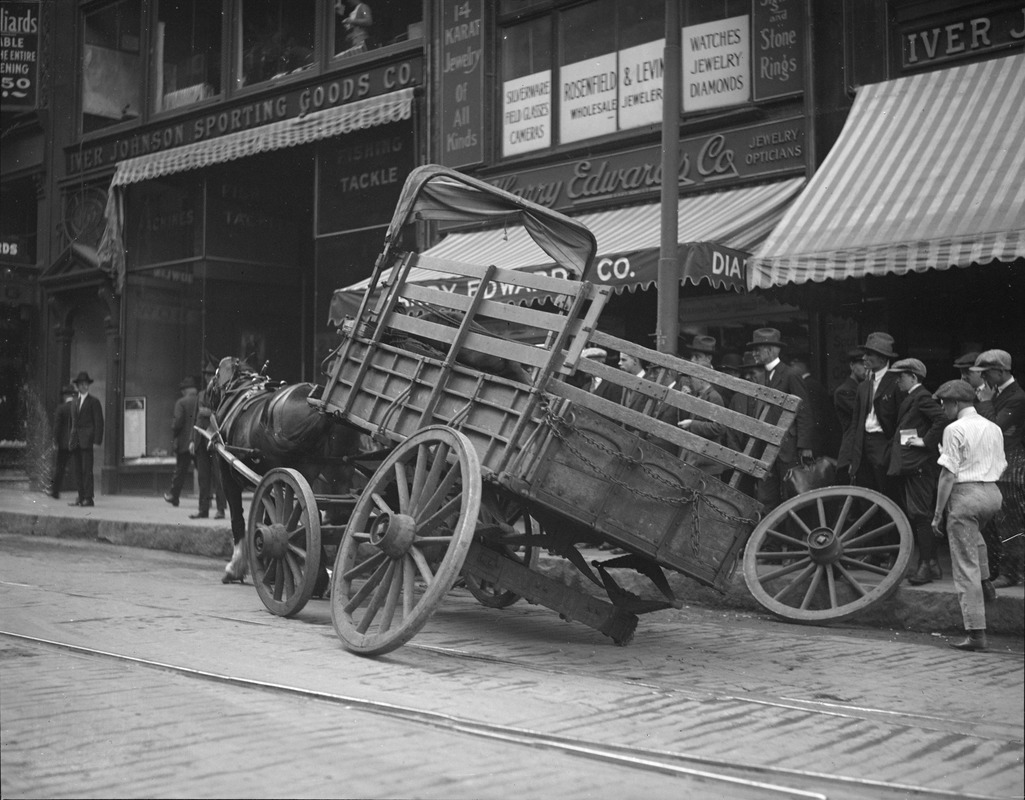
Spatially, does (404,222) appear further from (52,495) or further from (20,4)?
(20,4)

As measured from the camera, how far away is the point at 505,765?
4.43m

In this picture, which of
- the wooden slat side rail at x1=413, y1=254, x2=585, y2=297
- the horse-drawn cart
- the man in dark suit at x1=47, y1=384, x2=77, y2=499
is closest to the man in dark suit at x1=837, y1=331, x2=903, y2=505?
the horse-drawn cart

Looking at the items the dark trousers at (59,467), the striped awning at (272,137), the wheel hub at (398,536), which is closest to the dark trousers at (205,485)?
the dark trousers at (59,467)

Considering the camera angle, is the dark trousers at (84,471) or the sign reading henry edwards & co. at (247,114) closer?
the sign reading henry edwards & co. at (247,114)

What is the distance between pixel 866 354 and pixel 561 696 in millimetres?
4933

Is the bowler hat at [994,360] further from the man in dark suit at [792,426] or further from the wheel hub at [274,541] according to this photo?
the wheel hub at [274,541]

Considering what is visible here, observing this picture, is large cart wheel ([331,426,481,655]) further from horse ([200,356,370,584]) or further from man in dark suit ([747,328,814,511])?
man in dark suit ([747,328,814,511])

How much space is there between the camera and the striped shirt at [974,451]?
736 centimetres

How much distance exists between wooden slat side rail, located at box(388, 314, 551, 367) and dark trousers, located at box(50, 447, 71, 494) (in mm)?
12552

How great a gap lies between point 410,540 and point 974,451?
369 cm

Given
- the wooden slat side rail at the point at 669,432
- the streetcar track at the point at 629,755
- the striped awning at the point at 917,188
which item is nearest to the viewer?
the streetcar track at the point at 629,755

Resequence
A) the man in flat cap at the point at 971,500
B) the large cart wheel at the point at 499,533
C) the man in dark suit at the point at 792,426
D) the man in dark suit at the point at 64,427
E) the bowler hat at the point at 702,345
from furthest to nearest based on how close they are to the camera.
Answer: the man in dark suit at the point at 64,427
the bowler hat at the point at 702,345
the man in dark suit at the point at 792,426
the man in flat cap at the point at 971,500
the large cart wheel at the point at 499,533

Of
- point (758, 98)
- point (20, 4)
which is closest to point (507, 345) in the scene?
point (758, 98)

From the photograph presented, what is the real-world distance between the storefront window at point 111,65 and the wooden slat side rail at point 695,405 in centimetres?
1716
